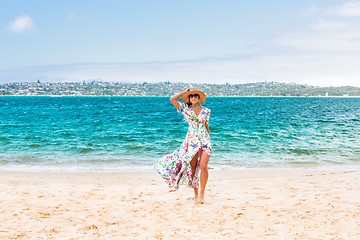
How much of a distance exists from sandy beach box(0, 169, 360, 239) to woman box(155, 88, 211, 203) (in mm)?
533

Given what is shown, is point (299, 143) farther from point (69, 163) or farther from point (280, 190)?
point (69, 163)

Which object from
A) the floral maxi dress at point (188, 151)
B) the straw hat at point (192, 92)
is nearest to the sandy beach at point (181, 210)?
the floral maxi dress at point (188, 151)

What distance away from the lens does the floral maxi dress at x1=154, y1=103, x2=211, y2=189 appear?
19.4 feet

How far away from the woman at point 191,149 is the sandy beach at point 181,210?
21.0 inches

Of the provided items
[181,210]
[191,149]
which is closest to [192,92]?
[191,149]

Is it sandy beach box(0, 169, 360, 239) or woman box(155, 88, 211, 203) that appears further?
woman box(155, 88, 211, 203)

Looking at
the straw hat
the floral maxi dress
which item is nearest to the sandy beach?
the floral maxi dress

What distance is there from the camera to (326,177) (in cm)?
883

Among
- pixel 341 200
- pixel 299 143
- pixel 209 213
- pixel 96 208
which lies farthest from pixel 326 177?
pixel 299 143

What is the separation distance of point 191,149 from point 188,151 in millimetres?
89

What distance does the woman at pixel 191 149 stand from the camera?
5910mm

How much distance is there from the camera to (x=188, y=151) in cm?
607

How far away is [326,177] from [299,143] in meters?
8.43

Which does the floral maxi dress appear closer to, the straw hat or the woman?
the woman
